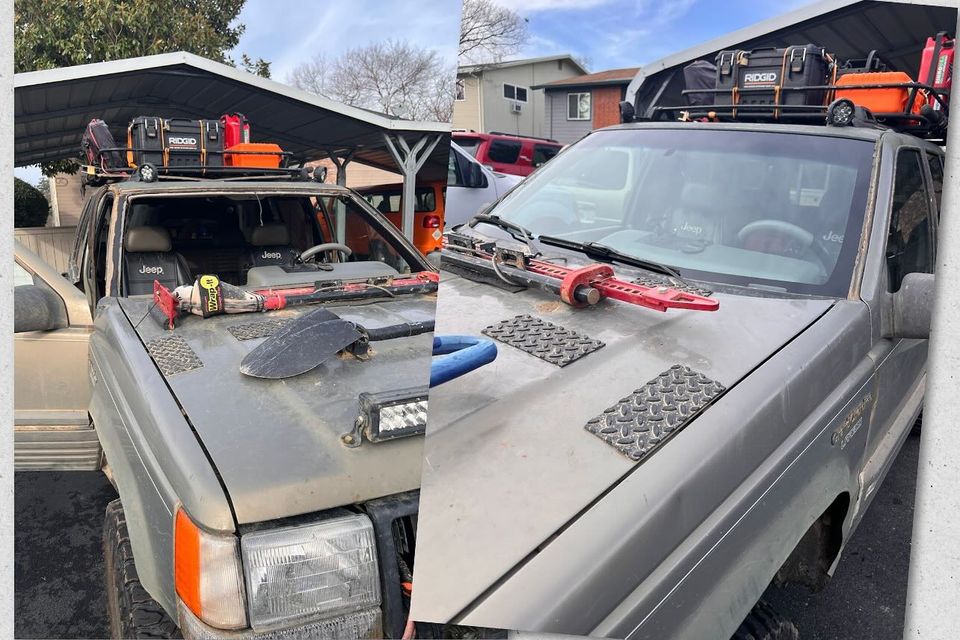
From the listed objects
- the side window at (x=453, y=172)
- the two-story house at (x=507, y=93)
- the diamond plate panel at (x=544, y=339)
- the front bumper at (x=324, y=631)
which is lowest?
the front bumper at (x=324, y=631)

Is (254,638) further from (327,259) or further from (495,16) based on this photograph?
(327,259)

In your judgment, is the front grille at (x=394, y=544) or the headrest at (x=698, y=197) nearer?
the front grille at (x=394, y=544)

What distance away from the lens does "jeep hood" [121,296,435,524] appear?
45.8 inches

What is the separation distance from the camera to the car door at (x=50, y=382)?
182 cm

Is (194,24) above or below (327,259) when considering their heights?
above

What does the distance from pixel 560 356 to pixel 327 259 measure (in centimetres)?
120

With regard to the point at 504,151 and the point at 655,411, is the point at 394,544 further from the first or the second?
the point at 504,151

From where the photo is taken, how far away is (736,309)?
5.05 feet

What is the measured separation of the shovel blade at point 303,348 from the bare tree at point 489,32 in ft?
2.17

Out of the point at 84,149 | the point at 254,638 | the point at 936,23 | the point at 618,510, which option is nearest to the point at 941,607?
the point at 618,510

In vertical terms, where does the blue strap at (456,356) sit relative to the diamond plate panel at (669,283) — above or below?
below

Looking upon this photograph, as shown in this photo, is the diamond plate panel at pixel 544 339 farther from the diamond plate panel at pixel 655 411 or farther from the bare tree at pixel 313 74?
the bare tree at pixel 313 74

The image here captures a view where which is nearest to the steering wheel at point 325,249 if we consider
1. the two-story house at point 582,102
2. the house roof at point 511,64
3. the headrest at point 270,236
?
the headrest at point 270,236

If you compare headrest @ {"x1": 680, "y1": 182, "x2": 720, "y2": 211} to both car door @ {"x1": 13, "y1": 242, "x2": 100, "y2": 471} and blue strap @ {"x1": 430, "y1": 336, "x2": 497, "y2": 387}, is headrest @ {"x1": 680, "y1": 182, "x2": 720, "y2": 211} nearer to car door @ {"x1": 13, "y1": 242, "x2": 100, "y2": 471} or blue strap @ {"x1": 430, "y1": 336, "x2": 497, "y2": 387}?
blue strap @ {"x1": 430, "y1": 336, "x2": 497, "y2": 387}
